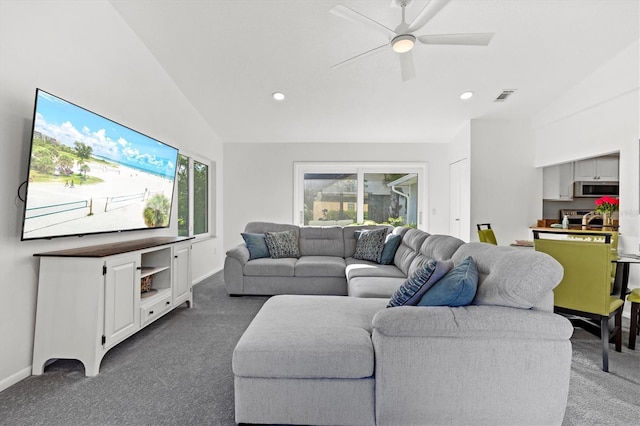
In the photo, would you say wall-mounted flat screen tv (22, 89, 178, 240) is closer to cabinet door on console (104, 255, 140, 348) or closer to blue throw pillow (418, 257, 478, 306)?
cabinet door on console (104, 255, 140, 348)

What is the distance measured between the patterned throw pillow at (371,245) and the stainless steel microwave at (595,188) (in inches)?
143

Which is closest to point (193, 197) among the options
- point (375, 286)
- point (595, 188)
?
point (375, 286)

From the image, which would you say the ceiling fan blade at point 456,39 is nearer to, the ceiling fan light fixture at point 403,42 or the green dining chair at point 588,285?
the ceiling fan light fixture at point 403,42

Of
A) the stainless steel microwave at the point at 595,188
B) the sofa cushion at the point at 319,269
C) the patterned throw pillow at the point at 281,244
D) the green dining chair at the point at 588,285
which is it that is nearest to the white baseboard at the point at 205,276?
the patterned throw pillow at the point at 281,244

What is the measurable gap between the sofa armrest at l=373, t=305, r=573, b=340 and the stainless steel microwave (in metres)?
5.12

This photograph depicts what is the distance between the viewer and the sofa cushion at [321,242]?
4.72 metres

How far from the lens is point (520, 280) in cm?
157

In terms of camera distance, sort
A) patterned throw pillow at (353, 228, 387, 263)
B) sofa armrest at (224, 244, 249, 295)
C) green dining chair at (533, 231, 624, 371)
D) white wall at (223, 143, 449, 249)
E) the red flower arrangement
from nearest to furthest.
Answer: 1. green dining chair at (533, 231, 624, 371)
2. the red flower arrangement
3. sofa armrest at (224, 244, 249, 295)
4. patterned throw pillow at (353, 228, 387, 263)
5. white wall at (223, 143, 449, 249)

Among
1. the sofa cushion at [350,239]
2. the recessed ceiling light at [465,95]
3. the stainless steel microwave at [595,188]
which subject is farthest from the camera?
the stainless steel microwave at [595,188]

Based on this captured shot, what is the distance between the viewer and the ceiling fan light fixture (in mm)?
2516

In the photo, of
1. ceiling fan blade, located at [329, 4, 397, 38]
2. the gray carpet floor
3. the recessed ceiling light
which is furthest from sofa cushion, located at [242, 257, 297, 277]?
the recessed ceiling light

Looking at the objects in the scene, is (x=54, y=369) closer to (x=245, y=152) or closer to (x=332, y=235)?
(x=332, y=235)

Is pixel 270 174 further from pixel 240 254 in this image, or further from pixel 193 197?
pixel 240 254

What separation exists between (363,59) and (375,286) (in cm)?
265
